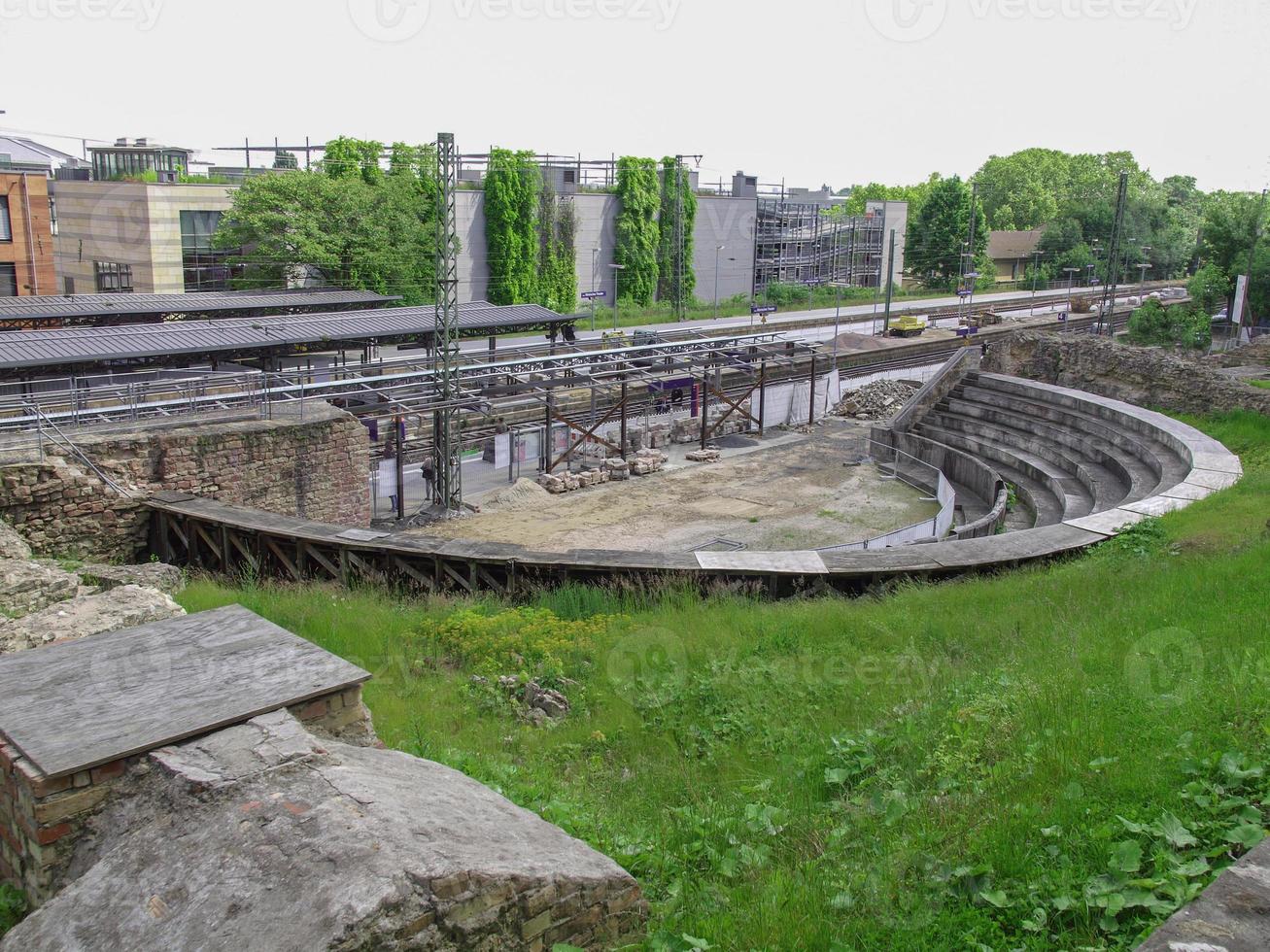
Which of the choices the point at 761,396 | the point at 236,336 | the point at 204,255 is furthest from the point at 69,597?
the point at 204,255

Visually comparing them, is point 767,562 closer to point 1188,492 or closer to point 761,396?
point 1188,492

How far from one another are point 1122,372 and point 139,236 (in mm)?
37987

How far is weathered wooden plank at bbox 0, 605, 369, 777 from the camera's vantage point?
192 inches

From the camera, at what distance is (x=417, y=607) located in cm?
1179

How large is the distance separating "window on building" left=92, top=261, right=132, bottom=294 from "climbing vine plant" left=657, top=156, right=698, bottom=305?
30.3 metres

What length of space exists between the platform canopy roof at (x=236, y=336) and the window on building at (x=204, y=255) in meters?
16.0

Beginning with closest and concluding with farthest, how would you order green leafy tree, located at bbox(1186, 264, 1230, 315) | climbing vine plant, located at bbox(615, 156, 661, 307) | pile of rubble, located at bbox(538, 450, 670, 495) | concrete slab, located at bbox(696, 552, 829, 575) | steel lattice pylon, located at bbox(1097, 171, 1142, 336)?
concrete slab, located at bbox(696, 552, 829, 575), pile of rubble, located at bbox(538, 450, 670, 495), steel lattice pylon, located at bbox(1097, 171, 1142, 336), green leafy tree, located at bbox(1186, 264, 1230, 315), climbing vine plant, located at bbox(615, 156, 661, 307)

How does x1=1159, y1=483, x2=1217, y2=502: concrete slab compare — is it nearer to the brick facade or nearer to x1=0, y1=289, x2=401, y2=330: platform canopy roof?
the brick facade

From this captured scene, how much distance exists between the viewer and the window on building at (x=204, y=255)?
43.5 metres

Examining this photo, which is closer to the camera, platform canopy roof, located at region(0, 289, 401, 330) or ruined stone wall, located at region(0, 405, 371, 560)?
ruined stone wall, located at region(0, 405, 371, 560)

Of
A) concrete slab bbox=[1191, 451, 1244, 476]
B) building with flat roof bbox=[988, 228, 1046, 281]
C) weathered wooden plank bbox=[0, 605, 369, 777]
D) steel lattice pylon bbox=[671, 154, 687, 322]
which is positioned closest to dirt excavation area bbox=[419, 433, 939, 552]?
concrete slab bbox=[1191, 451, 1244, 476]

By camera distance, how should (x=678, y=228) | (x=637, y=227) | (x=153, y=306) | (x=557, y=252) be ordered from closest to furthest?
(x=153, y=306) → (x=557, y=252) → (x=637, y=227) → (x=678, y=228)

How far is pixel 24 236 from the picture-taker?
40281 mm

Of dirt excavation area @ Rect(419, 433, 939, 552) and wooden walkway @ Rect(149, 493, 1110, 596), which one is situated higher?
wooden walkway @ Rect(149, 493, 1110, 596)
